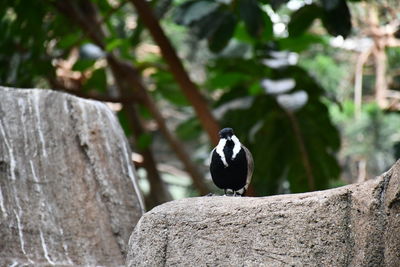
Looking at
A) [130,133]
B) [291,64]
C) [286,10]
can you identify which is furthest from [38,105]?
[286,10]

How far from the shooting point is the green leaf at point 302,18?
812 cm

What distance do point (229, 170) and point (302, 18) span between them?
3422 millimetres

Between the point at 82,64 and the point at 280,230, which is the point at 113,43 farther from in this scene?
the point at 280,230

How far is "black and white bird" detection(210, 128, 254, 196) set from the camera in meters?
5.33

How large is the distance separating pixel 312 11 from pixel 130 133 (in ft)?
12.7

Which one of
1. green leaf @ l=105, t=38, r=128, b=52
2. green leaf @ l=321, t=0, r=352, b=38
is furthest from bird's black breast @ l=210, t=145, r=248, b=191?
green leaf @ l=105, t=38, r=128, b=52

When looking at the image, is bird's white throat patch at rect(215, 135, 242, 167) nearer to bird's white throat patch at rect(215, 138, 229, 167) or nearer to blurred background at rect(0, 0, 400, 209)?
bird's white throat patch at rect(215, 138, 229, 167)

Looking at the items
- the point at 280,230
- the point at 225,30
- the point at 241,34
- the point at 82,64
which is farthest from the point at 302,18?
the point at 280,230

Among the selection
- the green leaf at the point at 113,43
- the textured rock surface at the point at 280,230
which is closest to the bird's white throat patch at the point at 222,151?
the textured rock surface at the point at 280,230

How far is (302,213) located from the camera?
4.35m

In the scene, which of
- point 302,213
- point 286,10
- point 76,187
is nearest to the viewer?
point 302,213

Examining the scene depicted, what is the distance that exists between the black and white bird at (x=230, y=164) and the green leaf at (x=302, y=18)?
3033mm

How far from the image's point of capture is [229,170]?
5.33m

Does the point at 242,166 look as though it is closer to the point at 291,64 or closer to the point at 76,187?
the point at 76,187
